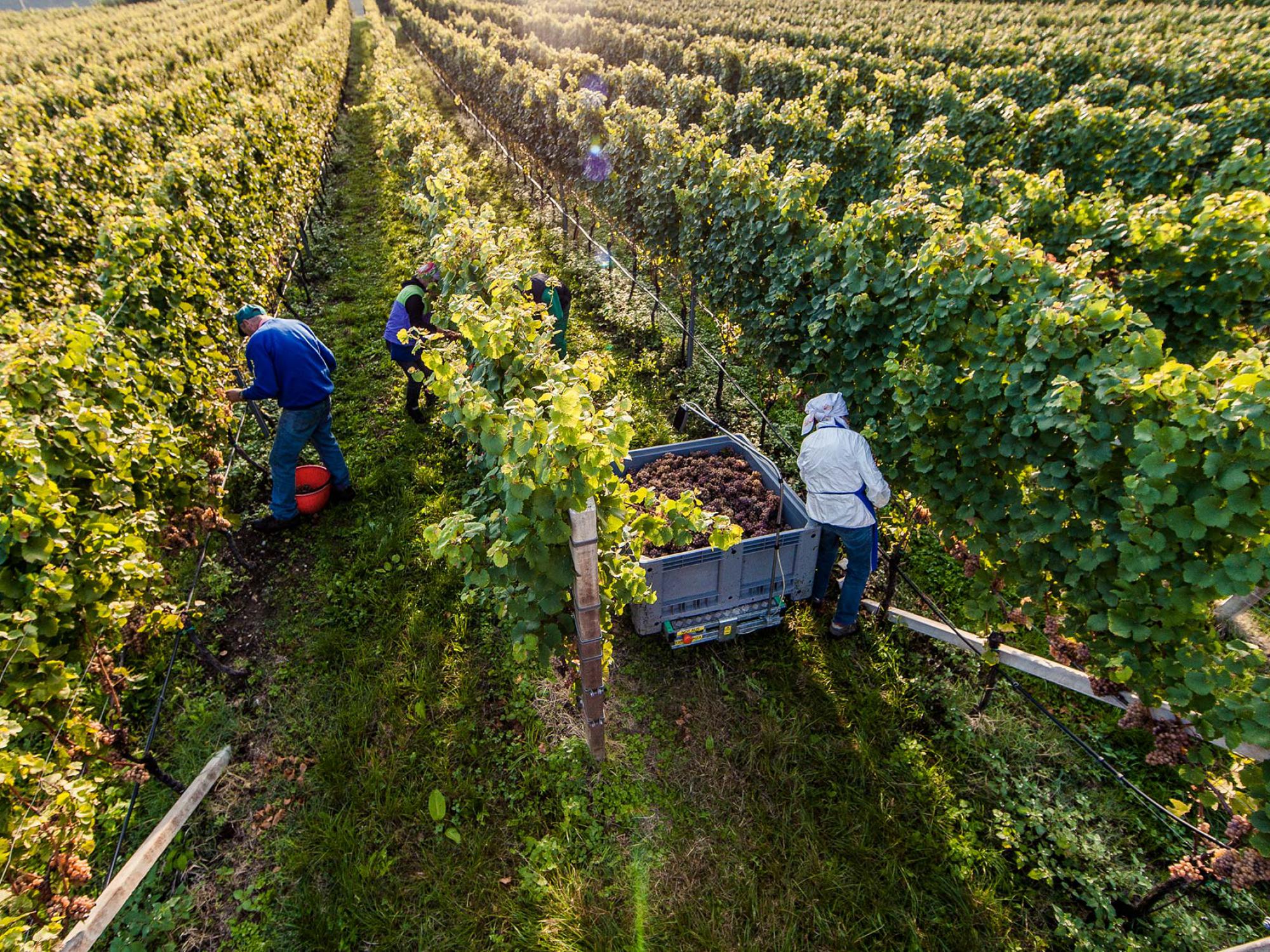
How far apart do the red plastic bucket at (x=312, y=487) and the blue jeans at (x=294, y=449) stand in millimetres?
64

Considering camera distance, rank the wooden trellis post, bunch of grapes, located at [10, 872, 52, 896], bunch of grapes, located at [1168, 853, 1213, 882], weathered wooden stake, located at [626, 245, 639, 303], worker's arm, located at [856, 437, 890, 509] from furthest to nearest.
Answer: weathered wooden stake, located at [626, 245, 639, 303]
worker's arm, located at [856, 437, 890, 509]
the wooden trellis post
bunch of grapes, located at [1168, 853, 1213, 882]
bunch of grapes, located at [10, 872, 52, 896]

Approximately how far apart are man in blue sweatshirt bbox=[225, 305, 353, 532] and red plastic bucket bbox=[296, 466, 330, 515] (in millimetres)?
106

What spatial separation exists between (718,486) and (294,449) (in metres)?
3.91

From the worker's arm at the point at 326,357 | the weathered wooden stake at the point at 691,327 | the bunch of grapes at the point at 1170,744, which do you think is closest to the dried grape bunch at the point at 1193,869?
the bunch of grapes at the point at 1170,744

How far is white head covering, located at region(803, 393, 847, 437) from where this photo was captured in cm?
462

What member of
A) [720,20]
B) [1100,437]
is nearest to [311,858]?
[1100,437]

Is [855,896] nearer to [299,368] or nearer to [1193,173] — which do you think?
[299,368]

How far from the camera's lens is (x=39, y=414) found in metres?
3.51

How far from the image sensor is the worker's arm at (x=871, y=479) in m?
4.42

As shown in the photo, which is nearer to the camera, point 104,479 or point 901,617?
point 104,479

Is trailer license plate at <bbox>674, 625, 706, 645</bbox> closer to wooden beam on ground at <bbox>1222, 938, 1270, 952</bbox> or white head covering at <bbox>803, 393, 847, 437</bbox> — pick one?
white head covering at <bbox>803, 393, 847, 437</bbox>

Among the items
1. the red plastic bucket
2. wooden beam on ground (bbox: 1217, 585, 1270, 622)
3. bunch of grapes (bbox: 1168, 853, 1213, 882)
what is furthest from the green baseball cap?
wooden beam on ground (bbox: 1217, 585, 1270, 622)

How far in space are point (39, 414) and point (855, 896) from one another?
18.0 feet

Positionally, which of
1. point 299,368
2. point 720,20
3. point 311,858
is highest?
point 720,20
